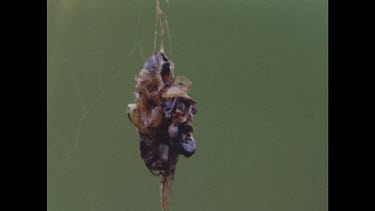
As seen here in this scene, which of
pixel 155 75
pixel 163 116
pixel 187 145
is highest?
pixel 155 75

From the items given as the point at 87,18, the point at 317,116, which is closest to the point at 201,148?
the point at 317,116

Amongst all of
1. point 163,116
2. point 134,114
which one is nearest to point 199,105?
point 163,116

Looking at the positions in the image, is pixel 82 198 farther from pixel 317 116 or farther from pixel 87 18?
pixel 317 116

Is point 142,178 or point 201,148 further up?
point 201,148

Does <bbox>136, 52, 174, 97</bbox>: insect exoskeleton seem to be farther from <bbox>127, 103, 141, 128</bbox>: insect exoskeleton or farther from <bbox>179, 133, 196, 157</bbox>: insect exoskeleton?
<bbox>179, 133, 196, 157</bbox>: insect exoskeleton

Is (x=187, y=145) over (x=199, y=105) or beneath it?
beneath

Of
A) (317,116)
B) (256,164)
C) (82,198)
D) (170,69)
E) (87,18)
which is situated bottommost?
(82,198)

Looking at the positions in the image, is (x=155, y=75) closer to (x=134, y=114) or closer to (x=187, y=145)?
(x=134, y=114)
